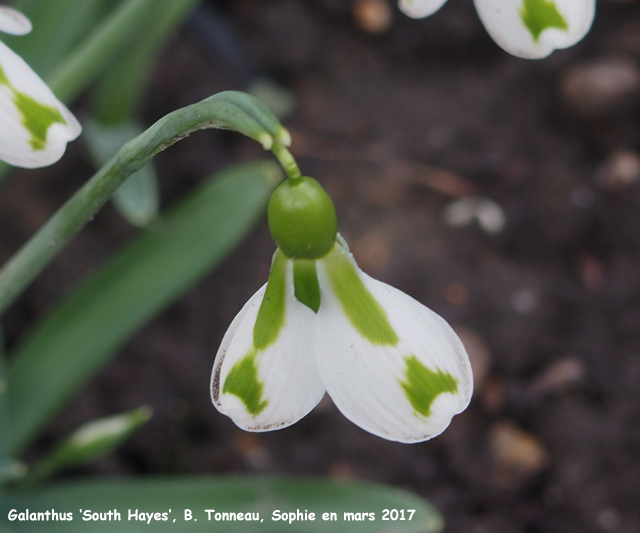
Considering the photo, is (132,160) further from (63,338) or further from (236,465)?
(236,465)

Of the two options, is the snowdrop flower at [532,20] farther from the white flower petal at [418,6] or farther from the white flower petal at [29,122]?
the white flower petal at [29,122]

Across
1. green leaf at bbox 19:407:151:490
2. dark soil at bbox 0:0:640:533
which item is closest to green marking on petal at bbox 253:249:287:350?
green leaf at bbox 19:407:151:490

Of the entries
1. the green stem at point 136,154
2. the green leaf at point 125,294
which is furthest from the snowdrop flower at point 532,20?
the green leaf at point 125,294

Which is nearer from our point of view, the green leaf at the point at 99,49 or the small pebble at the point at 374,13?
the green leaf at the point at 99,49

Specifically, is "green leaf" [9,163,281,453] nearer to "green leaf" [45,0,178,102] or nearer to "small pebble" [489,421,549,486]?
"green leaf" [45,0,178,102]

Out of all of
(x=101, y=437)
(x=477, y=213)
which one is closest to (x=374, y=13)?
(x=477, y=213)

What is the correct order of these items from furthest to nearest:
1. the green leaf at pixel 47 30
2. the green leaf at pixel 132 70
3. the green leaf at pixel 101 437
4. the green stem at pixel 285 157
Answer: the green leaf at pixel 132 70 → the green leaf at pixel 47 30 → the green leaf at pixel 101 437 → the green stem at pixel 285 157

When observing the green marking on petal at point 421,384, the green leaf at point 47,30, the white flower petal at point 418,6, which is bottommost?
the green marking on petal at point 421,384

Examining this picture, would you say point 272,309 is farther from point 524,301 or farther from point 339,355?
point 524,301
